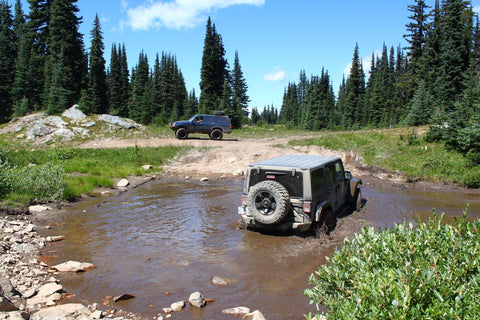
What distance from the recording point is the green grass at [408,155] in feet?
60.4

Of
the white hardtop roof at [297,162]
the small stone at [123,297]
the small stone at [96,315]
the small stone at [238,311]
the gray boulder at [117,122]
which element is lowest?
the small stone at [238,311]

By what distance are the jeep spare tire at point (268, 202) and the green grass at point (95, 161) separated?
912 cm

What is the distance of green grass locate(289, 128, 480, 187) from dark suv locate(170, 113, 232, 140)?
695cm

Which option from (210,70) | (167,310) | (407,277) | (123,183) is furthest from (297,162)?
(210,70)

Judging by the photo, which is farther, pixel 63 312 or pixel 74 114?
pixel 74 114

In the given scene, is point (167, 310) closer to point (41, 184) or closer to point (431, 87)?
point (41, 184)

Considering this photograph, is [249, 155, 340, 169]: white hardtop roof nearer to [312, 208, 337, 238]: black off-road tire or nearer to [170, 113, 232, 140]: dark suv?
[312, 208, 337, 238]: black off-road tire

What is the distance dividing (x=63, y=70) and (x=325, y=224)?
36914 mm

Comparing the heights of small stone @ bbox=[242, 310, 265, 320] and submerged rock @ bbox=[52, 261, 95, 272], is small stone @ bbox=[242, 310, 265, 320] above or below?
below

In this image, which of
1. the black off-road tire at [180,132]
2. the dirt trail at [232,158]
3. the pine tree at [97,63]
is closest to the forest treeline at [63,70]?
the pine tree at [97,63]

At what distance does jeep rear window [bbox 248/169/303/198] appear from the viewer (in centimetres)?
884

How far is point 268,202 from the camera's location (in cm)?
893

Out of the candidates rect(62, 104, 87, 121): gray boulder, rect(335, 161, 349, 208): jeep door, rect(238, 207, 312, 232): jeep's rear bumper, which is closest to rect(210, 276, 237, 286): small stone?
rect(238, 207, 312, 232): jeep's rear bumper

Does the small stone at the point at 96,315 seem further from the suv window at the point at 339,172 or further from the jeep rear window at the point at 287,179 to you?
the suv window at the point at 339,172
